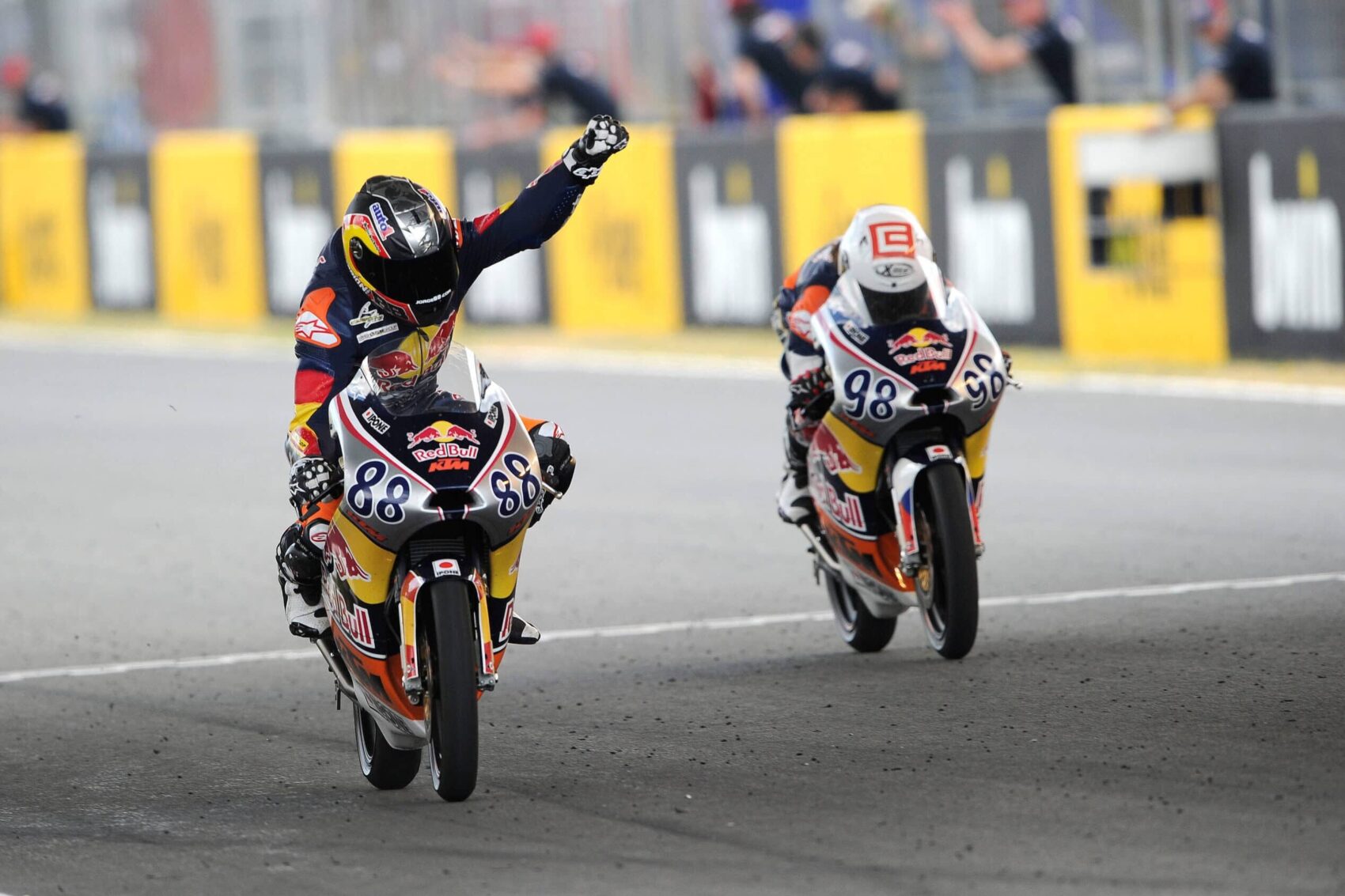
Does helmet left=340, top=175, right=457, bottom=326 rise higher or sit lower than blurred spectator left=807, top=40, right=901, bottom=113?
lower

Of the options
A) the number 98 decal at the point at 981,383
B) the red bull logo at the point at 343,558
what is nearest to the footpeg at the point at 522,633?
the red bull logo at the point at 343,558

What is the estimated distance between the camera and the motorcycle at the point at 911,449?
8.07 meters

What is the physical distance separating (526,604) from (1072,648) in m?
2.42

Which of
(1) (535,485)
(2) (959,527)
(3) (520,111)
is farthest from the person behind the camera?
(3) (520,111)

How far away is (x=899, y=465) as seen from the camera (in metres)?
8.17

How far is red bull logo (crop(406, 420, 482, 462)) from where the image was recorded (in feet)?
20.9

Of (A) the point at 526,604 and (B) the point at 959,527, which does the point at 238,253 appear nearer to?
(A) the point at 526,604

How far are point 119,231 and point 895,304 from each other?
18372mm

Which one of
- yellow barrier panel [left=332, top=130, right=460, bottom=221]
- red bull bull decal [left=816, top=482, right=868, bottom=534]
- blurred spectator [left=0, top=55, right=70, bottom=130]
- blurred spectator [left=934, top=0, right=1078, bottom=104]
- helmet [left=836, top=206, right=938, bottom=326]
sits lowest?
red bull bull decal [left=816, top=482, right=868, bottom=534]

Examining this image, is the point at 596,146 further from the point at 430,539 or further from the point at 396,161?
the point at 396,161

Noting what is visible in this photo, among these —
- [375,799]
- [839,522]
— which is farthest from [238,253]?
[375,799]

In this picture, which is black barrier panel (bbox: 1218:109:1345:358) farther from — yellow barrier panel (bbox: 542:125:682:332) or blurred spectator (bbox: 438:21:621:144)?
blurred spectator (bbox: 438:21:621:144)

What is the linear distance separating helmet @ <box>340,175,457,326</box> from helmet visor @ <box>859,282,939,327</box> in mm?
1892

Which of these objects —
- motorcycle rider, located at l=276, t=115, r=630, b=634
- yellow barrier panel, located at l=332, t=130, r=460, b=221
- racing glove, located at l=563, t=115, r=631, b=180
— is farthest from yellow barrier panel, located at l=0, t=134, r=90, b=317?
racing glove, located at l=563, t=115, r=631, b=180
